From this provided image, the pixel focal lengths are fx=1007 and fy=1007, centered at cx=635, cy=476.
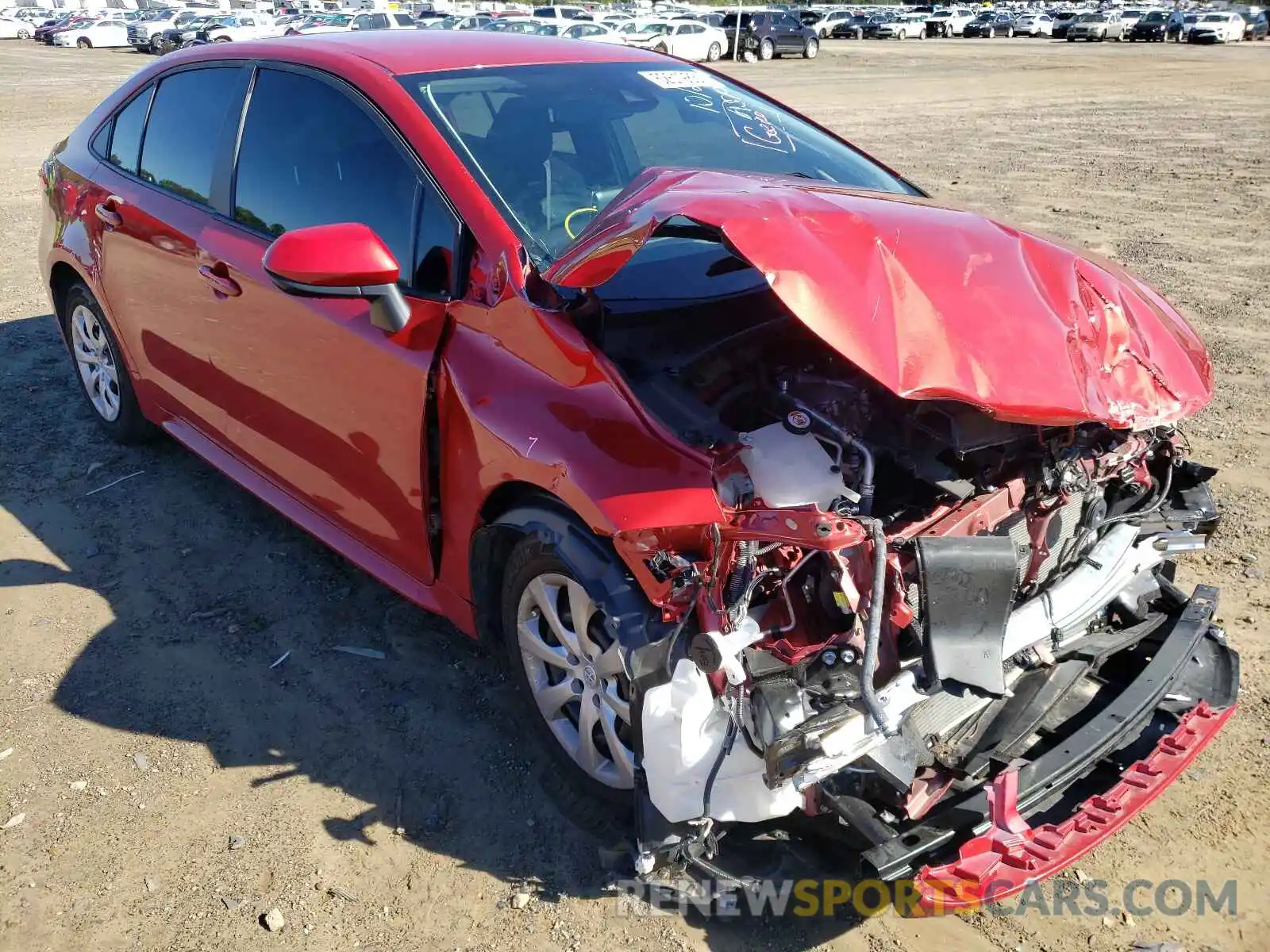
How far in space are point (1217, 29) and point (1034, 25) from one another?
10310mm

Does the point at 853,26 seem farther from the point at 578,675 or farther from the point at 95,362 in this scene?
the point at 578,675

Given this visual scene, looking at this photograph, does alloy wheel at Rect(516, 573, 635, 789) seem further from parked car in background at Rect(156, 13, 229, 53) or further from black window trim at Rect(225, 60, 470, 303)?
parked car in background at Rect(156, 13, 229, 53)

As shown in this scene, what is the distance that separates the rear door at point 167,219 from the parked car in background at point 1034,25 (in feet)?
177

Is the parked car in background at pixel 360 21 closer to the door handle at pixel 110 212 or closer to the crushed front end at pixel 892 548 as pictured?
the door handle at pixel 110 212

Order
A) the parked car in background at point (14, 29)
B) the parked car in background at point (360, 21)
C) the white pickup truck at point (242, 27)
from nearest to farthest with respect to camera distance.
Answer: the parked car in background at point (360, 21) < the white pickup truck at point (242, 27) < the parked car in background at point (14, 29)

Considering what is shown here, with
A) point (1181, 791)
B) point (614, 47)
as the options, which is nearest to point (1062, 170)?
point (614, 47)

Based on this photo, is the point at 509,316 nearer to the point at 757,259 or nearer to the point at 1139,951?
the point at 757,259

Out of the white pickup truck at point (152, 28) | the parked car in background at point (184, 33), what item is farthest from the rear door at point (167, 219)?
the white pickup truck at point (152, 28)

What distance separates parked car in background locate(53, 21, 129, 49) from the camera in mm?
40500

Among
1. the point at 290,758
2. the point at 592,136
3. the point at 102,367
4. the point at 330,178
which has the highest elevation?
the point at 592,136

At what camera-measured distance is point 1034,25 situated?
49531mm

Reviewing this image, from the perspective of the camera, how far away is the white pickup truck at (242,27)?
1294 inches

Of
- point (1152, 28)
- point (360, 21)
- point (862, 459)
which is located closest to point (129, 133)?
point (862, 459)

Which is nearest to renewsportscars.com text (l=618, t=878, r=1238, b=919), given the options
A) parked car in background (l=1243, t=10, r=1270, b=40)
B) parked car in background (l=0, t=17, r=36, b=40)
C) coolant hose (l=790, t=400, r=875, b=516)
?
coolant hose (l=790, t=400, r=875, b=516)
